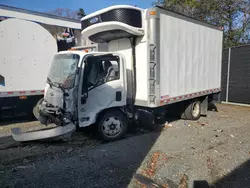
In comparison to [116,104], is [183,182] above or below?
below

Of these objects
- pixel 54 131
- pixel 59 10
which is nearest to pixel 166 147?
pixel 54 131

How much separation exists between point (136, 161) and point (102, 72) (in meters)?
2.20

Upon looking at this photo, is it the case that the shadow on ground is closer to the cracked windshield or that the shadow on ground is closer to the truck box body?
the cracked windshield

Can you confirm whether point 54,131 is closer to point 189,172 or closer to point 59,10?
point 189,172

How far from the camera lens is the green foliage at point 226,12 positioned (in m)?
14.5

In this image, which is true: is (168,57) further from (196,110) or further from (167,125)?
(196,110)

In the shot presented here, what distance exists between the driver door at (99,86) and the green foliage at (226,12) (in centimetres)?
1189

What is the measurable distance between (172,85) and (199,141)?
1.61m

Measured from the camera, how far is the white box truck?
4543 millimetres

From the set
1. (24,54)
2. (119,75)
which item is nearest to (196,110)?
(119,75)

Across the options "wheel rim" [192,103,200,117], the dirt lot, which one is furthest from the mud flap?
"wheel rim" [192,103,200,117]

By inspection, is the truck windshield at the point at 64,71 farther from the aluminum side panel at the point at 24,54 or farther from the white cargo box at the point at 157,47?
the aluminum side panel at the point at 24,54

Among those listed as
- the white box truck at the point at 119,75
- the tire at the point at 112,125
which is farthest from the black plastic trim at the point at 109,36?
the tire at the point at 112,125

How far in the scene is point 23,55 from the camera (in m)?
6.36
